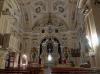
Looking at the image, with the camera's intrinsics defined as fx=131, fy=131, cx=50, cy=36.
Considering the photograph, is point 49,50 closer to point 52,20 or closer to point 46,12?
point 52,20

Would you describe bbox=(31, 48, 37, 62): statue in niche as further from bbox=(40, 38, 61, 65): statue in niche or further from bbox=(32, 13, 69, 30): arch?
bbox=(32, 13, 69, 30): arch

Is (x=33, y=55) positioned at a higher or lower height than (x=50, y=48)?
lower

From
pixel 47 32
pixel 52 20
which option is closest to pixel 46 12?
pixel 52 20

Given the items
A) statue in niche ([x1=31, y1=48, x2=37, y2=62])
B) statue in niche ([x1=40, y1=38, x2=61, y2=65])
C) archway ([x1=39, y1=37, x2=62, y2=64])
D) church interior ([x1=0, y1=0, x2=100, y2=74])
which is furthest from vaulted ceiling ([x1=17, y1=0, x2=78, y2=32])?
statue in niche ([x1=31, y1=48, x2=37, y2=62])

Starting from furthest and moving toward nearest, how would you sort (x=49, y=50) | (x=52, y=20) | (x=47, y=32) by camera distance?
(x=52, y=20) → (x=47, y=32) → (x=49, y=50)

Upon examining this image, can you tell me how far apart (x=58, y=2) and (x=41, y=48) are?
21.6ft

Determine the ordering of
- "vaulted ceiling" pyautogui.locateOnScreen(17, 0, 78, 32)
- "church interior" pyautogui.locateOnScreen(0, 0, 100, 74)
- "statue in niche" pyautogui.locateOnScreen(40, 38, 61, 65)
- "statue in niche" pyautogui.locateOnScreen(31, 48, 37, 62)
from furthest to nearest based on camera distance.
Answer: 1. "statue in niche" pyautogui.locateOnScreen(40, 38, 61, 65)
2. "statue in niche" pyautogui.locateOnScreen(31, 48, 37, 62)
3. "vaulted ceiling" pyautogui.locateOnScreen(17, 0, 78, 32)
4. "church interior" pyautogui.locateOnScreen(0, 0, 100, 74)

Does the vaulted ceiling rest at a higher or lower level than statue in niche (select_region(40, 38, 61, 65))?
higher

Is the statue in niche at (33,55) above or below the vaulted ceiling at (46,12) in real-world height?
below

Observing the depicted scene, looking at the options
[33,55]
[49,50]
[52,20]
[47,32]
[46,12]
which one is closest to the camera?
[33,55]

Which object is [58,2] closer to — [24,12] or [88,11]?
[24,12]

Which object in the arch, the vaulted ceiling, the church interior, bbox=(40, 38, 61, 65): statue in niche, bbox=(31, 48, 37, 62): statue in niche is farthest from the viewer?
the arch

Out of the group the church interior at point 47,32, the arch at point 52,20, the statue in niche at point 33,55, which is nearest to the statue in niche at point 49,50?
the church interior at point 47,32

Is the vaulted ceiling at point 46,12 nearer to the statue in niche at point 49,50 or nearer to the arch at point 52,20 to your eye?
the arch at point 52,20
